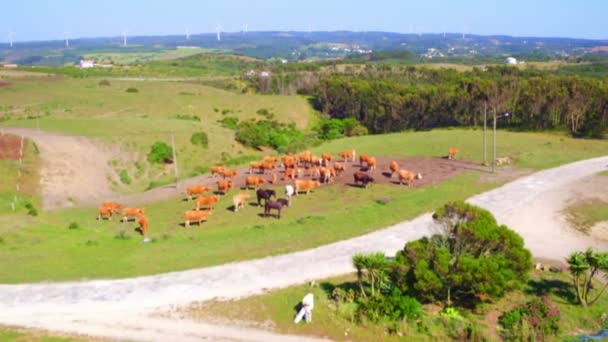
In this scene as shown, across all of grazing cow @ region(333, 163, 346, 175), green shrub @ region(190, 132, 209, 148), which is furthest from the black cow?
green shrub @ region(190, 132, 209, 148)

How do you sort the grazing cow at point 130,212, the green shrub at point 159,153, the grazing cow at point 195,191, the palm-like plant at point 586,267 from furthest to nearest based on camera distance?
the green shrub at point 159,153, the grazing cow at point 195,191, the grazing cow at point 130,212, the palm-like plant at point 586,267

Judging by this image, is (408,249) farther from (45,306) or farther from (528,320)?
(45,306)

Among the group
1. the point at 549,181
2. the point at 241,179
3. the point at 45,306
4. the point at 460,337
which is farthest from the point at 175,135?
the point at 460,337

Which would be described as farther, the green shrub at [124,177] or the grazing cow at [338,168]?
the green shrub at [124,177]

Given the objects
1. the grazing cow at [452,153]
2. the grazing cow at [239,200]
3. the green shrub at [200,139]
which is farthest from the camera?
the green shrub at [200,139]

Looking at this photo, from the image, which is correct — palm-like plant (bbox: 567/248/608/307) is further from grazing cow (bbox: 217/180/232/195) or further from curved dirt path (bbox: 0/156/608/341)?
grazing cow (bbox: 217/180/232/195)

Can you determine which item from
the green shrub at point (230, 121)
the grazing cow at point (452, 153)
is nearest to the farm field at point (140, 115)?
the green shrub at point (230, 121)

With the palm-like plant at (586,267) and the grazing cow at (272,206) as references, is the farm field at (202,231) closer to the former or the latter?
the grazing cow at (272,206)
